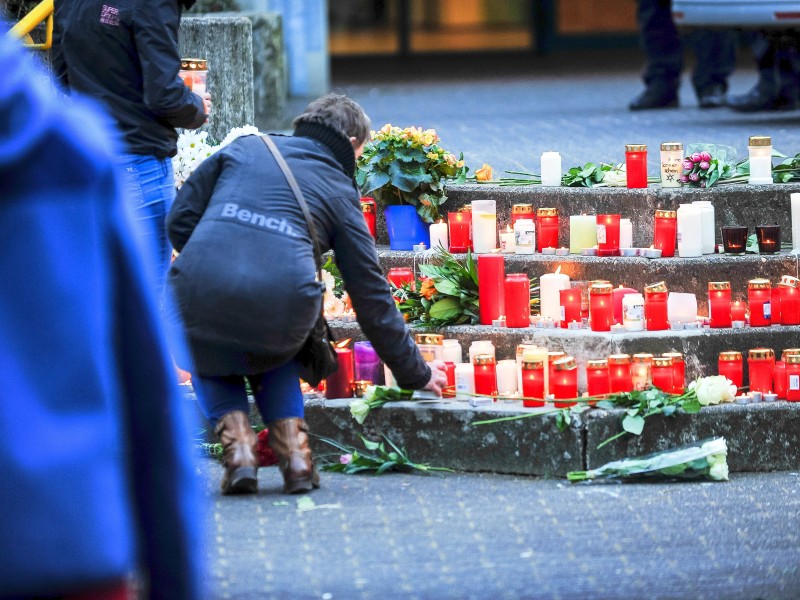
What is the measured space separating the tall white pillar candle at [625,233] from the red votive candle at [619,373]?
2.60 ft

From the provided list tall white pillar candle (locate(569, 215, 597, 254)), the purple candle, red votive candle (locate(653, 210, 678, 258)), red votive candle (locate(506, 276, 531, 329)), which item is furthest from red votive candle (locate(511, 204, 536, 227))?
the purple candle

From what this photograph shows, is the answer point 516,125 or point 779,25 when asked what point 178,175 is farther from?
point 779,25

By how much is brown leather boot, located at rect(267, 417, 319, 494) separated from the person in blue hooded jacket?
10.6 feet

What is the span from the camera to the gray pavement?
12.0ft

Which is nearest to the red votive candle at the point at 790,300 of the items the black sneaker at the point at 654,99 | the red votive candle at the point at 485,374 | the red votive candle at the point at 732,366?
the red votive candle at the point at 732,366

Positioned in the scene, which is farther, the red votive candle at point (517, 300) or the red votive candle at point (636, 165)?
the red votive candle at point (636, 165)

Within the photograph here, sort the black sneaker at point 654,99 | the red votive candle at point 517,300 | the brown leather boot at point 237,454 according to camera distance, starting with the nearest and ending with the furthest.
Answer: the brown leather boot at point 237,454
the red votive candle at point 517,300
the black sneaker at point 654,99

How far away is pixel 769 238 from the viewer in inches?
219

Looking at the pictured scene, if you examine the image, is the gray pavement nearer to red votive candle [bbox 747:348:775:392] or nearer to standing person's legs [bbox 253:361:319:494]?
standing person's legs [bbox 253:361:319:494]

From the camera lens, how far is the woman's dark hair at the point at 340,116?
4785mm

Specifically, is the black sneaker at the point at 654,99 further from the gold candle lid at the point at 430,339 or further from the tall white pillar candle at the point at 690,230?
the gold candle lid at the point at 430,339

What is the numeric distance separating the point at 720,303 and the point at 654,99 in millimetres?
4951

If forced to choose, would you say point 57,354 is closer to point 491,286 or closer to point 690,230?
point 491,286

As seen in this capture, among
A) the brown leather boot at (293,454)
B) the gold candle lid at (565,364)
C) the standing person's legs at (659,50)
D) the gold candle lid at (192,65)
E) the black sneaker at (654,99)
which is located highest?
the standing person's legs at (659,50)
